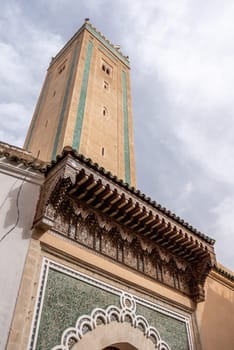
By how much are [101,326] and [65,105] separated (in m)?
4.34

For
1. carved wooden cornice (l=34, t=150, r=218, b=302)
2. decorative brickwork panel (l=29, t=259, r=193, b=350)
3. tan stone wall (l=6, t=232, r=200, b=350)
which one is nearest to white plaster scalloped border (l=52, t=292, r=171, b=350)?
decorative brickwork panel (l=29, t=259, r=193, b=350)

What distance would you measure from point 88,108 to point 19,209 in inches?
142

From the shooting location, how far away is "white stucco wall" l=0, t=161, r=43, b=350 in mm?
2910

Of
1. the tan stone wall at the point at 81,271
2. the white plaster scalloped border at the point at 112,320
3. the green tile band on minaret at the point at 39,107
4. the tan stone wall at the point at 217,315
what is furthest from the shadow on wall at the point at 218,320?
the green tile band on minaret at the point at 39,107

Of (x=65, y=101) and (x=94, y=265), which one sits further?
(x=65, y=101)

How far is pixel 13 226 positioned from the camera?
3.35 metres

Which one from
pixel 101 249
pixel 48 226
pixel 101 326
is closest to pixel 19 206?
pixel 48 226

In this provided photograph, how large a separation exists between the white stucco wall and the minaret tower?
68.8 inches

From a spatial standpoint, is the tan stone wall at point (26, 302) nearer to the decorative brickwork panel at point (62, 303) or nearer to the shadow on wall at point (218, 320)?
the decorative brickwork panel at point (62, 303)

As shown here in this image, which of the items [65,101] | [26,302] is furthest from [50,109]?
[26,302]

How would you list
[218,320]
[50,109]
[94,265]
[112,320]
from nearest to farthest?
1. [112,320]
2. [94,265]
3. [218,320]
4. [50,109]

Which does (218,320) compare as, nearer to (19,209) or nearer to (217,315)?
(217,315)

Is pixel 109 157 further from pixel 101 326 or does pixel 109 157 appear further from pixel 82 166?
pixel 101 326

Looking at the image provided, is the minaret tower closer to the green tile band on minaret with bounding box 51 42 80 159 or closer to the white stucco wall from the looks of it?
the green tile band on minaret with bounding box 51 42 80 159
